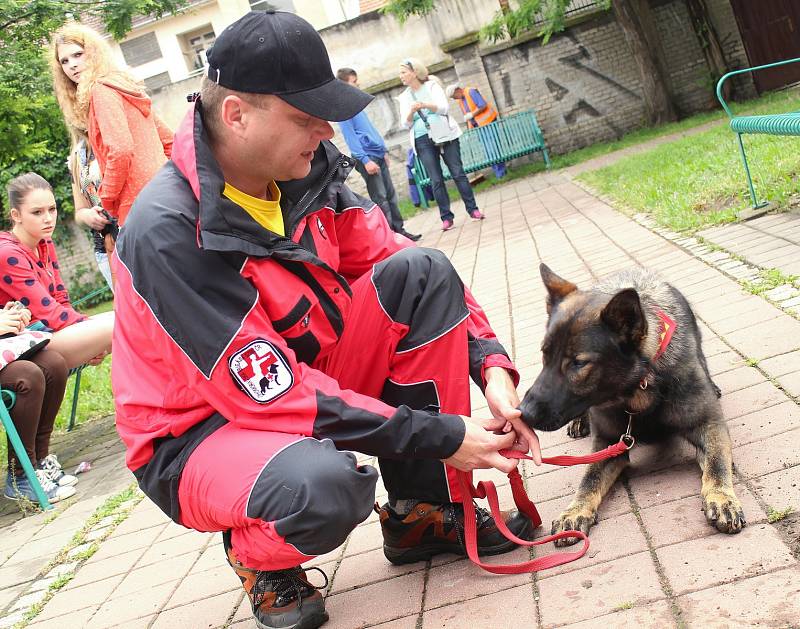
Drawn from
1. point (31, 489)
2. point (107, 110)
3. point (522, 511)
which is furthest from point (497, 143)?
point (522, 511)

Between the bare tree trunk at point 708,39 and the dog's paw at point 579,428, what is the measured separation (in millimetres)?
18120

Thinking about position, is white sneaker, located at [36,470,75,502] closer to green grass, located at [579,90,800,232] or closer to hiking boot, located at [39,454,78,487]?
hiking boot, located at [39,454,78,487]

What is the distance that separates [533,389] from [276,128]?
1.32m

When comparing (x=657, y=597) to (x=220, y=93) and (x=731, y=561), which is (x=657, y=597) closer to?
(x=731, y=561)

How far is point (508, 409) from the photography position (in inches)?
118

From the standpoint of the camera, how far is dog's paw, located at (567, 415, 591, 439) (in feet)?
13.5

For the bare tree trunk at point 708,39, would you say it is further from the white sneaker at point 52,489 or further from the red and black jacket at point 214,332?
the red and black jacket at point 214,332

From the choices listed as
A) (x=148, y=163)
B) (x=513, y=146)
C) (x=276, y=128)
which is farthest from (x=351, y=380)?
(x=513, y=146)

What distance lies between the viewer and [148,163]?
623cm

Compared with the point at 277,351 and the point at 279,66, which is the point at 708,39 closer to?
the point at 279,66

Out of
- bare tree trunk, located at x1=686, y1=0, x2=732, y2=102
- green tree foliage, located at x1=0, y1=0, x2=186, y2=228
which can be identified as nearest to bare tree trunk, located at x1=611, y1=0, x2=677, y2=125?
bare tree trunk, located at x1=686, y1=0, x2=732, y2=102

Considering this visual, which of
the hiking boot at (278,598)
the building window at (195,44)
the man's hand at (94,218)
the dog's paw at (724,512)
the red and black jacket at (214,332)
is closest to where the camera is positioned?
the red and black jacket at (214,332)

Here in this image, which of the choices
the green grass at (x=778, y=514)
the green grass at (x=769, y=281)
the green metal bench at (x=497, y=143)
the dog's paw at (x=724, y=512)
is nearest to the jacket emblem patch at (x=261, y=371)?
the dog's paw at (x=724, y=512)

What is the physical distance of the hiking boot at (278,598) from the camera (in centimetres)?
294
